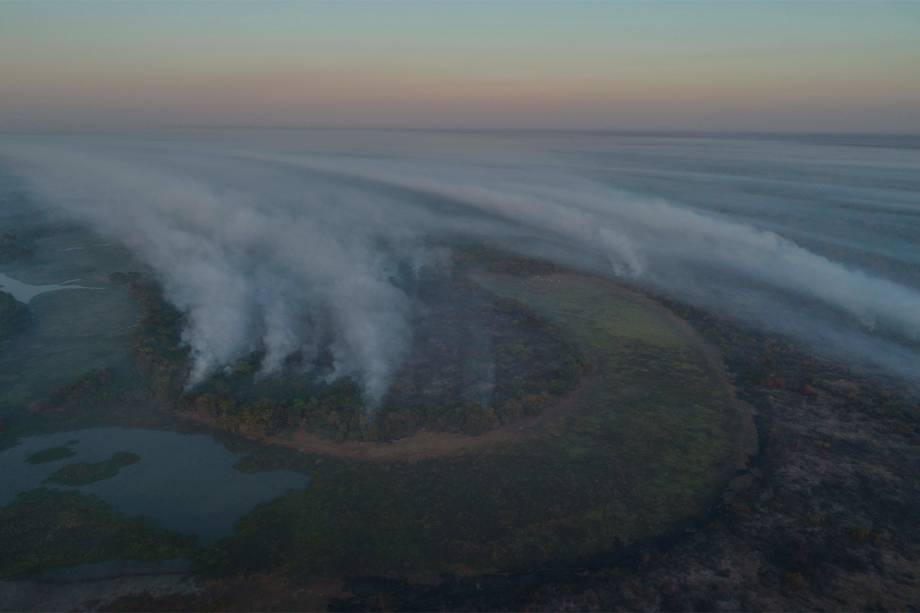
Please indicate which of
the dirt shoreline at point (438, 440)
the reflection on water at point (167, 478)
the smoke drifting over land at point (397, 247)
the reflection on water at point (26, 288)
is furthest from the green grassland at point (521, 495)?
the reflection on water at point (26, 288)

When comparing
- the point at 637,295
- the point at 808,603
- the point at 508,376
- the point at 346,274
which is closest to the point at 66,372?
the point at 346,274

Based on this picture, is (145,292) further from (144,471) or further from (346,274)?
(144,471)

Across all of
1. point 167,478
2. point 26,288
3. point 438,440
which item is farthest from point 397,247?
point 167,478

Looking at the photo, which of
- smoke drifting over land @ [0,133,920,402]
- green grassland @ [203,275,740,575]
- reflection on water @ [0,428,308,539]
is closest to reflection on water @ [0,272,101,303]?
smoke drifting over land @ [0,133,920,402]

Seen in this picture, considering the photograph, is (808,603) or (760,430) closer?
(808,603)

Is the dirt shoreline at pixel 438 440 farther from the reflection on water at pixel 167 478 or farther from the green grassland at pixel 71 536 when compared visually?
the green grassland at pixel 71 536

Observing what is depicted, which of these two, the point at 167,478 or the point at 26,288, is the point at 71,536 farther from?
the point at 26,288
